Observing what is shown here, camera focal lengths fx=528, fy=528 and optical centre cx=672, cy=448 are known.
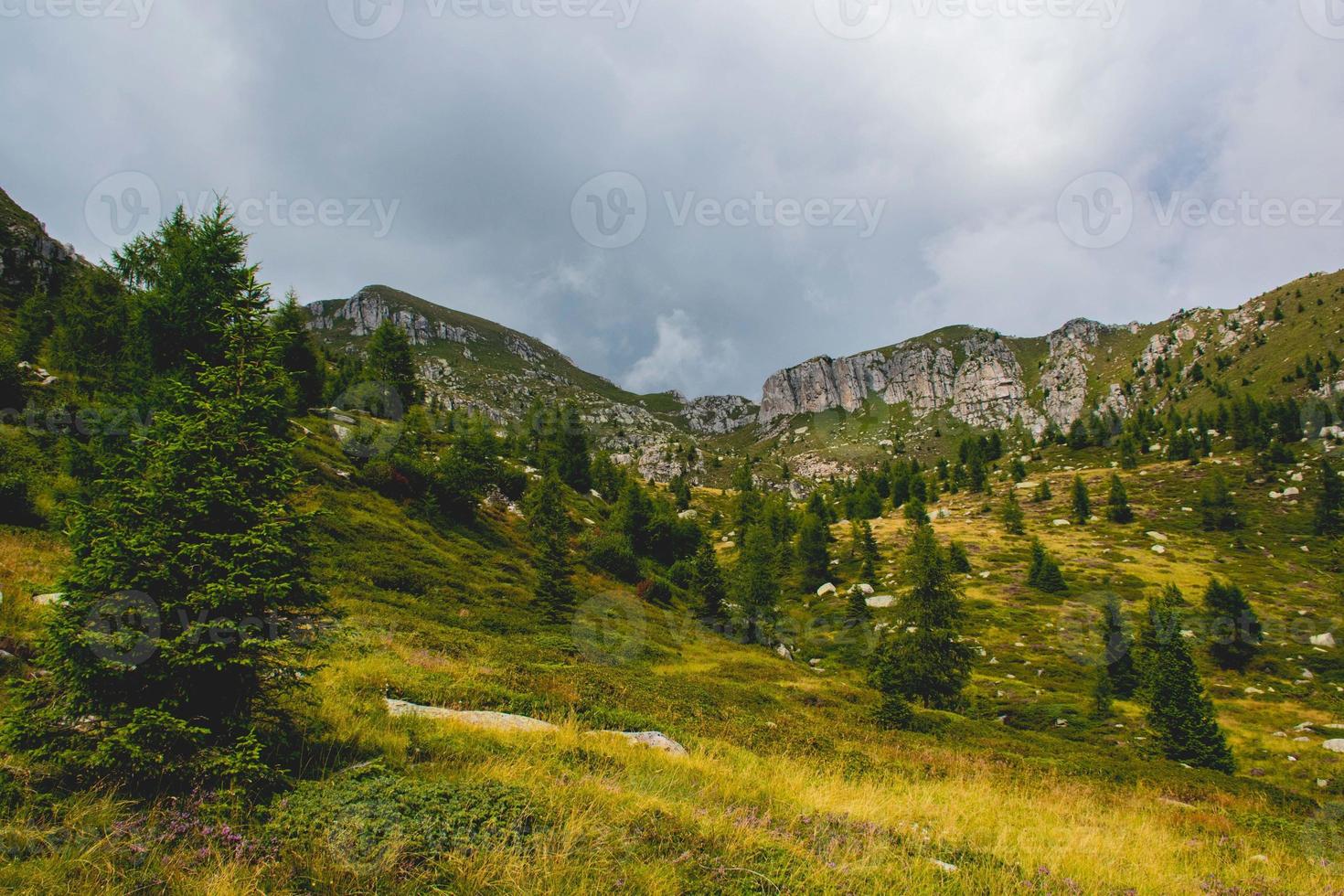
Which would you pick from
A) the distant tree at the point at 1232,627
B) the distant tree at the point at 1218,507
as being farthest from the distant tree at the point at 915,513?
the distant tree at the point at 1232,627

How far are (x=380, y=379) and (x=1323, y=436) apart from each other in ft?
529

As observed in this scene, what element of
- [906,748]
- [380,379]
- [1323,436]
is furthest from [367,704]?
[1323,436]

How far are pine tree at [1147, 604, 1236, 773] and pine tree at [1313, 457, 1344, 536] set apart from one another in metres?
70.5

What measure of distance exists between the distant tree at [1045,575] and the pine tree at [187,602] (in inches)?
2926

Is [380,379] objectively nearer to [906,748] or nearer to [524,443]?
[524,443]

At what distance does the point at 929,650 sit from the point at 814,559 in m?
42.3

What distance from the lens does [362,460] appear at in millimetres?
43875

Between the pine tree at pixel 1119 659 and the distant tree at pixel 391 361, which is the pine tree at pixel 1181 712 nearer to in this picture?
the pine tree at pixel 1119 659

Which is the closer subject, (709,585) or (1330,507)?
(709,585)

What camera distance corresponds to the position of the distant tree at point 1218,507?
76812 millimetres

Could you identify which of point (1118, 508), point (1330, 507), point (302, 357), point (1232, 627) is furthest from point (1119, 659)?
point (302, 357)

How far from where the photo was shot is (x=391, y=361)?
66062mm

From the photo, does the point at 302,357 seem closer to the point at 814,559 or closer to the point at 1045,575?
the point at 814,559

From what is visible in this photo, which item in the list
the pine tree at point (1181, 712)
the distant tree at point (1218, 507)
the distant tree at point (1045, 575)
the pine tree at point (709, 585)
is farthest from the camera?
the distant tree at point (1218, 507)
